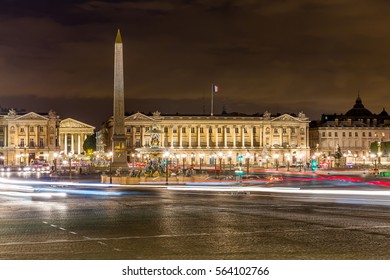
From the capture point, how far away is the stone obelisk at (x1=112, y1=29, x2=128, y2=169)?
55562 millimetres

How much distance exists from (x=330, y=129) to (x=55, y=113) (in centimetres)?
7334

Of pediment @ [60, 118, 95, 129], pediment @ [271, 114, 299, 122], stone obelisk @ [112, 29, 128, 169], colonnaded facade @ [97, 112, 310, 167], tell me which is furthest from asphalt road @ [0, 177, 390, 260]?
pediment @ [60, 118, 95, 129]

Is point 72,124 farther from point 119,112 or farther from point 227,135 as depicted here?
point 119,112

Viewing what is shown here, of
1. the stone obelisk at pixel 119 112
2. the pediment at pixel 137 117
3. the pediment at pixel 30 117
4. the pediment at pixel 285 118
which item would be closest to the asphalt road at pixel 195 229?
the stone obelisk at pixel 119 112

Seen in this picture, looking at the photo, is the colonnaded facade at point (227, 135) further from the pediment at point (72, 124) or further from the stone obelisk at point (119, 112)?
the stone obelisk at point (119, 112)

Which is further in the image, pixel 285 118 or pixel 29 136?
pixel 285 118

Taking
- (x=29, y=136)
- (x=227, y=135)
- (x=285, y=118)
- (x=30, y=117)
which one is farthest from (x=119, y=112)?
(x=285, y=118)

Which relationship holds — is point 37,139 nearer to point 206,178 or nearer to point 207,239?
point 206,178

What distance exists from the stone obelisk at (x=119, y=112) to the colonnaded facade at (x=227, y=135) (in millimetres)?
104897

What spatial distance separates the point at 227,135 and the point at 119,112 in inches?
→ 4678

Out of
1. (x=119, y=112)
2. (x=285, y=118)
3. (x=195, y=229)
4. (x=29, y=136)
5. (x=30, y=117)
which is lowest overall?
(x=195, y=229)

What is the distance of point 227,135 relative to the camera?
579 ft

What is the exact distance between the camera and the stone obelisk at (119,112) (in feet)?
182

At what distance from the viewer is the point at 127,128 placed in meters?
170
